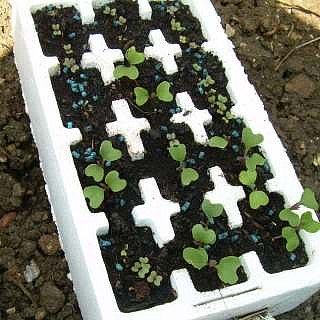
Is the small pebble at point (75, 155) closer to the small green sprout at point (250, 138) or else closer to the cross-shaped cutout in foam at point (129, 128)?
the cross-shaped cutout in foam at point (129, 128)

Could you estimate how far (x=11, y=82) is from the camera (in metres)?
2.06

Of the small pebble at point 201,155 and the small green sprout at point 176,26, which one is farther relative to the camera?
the small green sprout at point 176,26

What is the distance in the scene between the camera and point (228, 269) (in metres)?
1.44

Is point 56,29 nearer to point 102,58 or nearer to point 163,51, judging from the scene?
point 102,58

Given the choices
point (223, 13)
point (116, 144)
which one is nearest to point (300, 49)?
point (223, 13)

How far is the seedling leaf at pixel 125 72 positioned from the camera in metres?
1.62

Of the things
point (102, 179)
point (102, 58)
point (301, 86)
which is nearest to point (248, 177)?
point (102, 179)

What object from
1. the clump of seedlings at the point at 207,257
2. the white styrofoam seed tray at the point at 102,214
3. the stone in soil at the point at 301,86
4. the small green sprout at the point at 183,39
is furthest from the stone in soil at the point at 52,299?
the stone in soil at the point at 301,86

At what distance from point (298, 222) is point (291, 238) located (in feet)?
0.13

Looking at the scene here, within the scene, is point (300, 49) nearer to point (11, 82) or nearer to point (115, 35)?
point (115, 35)

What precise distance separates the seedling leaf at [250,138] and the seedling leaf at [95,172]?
13.5 inches

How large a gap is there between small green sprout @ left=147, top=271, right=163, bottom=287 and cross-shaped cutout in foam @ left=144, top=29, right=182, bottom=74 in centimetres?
52

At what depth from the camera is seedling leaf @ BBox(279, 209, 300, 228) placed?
4.95 feet

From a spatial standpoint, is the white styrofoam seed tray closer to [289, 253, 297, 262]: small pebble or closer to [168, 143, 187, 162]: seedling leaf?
[289, 253, 297, 262]: small pebble
